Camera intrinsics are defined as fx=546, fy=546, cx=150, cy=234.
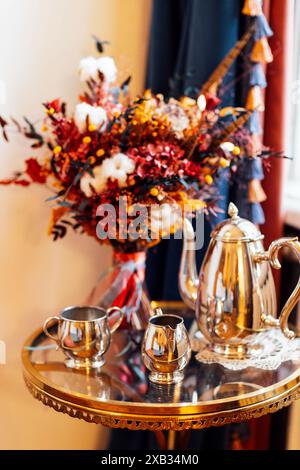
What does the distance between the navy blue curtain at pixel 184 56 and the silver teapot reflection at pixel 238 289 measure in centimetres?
24

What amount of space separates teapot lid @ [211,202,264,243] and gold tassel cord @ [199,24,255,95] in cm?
35

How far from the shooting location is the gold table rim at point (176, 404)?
91 centimetres

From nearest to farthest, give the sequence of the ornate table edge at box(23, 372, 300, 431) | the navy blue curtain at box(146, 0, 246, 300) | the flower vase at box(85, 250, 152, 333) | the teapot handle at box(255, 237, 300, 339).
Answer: the ornate table edge at box(23, 372, 300, 431) → the teapot handle at box(255, 237, 300, 339) → the flower vase at box(85, 250, 152, 333) → the navy blue curtain at box(146, 0, 246, 300)

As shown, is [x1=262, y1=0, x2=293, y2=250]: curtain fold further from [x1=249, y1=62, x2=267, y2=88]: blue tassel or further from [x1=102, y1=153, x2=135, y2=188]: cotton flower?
[x1=102, y1=153, x2=135, y2=188]: cotton flower

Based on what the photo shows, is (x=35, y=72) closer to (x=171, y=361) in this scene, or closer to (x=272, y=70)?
(x=272, y=70)

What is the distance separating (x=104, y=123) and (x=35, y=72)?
0.34m

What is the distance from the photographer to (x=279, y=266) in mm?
1034

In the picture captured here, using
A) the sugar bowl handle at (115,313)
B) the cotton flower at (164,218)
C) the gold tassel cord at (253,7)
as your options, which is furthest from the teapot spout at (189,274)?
the gold tassel cord at (253,7)

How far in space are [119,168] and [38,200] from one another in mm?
394

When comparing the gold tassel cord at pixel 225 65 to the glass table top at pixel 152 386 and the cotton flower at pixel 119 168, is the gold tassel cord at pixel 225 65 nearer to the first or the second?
the cotton flower at pixel 119 168

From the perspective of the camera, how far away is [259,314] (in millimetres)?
1050

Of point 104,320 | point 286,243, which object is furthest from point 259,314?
point 104,320

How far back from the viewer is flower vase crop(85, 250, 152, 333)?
4.02 feet

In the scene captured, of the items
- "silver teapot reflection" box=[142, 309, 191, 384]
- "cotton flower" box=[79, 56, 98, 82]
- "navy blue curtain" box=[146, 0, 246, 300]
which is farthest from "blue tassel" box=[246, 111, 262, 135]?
"silver teapot reflection" box=[142, 309, 191, 384]
